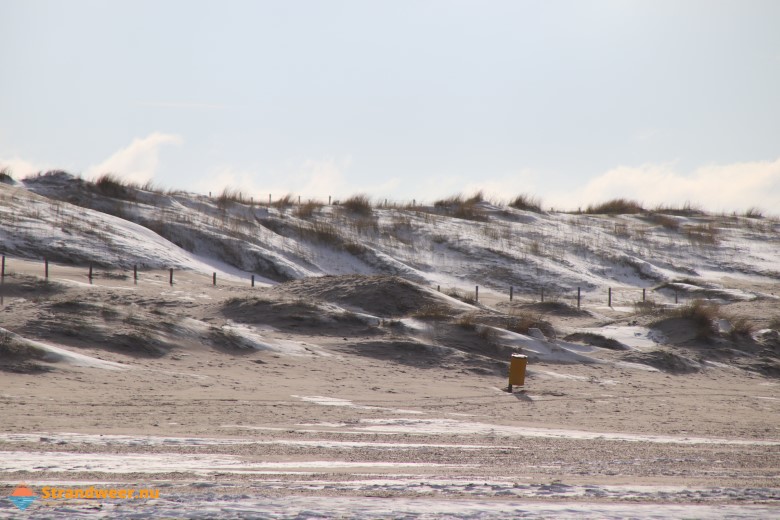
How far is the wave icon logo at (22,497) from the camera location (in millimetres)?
4762

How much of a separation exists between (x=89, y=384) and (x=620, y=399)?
8.31 m

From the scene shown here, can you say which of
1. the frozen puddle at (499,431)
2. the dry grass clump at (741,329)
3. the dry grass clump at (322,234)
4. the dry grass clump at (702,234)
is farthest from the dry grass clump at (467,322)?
the dry grass clump at (702,234)

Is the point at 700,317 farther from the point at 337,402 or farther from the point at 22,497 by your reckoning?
the point at 22,497

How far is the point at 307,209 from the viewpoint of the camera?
39719 millimetres

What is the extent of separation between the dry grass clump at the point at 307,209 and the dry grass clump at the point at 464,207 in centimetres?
810

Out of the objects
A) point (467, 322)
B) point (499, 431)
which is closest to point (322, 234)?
point (467, 322)

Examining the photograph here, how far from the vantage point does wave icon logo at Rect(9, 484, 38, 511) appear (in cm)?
476

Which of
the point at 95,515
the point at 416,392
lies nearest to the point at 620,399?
the point at 416,392

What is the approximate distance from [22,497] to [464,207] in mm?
41683

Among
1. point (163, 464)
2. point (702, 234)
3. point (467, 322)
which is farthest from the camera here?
point (702, 234)

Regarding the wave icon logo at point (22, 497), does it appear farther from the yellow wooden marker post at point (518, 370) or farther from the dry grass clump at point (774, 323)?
the dry grass clump at point (774, 323)

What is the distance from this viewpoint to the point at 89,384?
11367mm

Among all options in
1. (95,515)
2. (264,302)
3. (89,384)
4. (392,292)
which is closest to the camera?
(95,515)

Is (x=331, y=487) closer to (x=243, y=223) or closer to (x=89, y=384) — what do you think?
(x=89, y=384)
